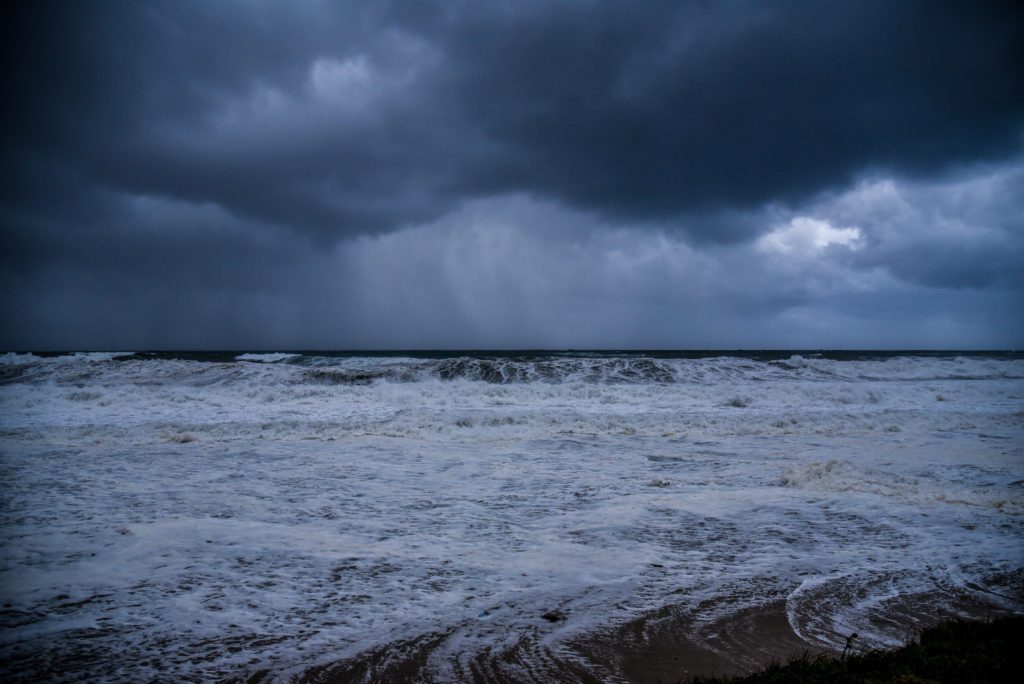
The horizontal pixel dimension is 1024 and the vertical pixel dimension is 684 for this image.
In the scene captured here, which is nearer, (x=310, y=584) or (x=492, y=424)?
(x=310, y=584)

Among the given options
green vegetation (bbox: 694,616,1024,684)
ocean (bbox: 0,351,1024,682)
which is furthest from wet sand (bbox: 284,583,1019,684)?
green vegetation (bbox: 694,616,1024,684)

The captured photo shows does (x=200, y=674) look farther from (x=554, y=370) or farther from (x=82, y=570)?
(x=554, y=370)

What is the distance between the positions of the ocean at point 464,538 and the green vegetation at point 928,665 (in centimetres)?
64

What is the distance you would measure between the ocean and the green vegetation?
0.64 meters

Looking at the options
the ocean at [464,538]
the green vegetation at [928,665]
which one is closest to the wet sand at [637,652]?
the ocean at [464,538]

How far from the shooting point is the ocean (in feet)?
11.6

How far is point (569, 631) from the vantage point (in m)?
3.63

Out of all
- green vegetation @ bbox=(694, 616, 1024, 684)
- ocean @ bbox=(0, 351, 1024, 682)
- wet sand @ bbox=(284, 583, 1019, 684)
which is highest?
green vegetation @ bbox=(694, 616, 1024, 684)

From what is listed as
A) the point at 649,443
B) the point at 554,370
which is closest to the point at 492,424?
the point at 649,443

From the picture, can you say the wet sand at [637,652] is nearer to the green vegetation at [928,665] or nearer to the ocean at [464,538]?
the ocean at [464,538]

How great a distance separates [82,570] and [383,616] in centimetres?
292

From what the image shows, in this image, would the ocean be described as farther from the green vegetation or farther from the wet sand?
the green vegetation

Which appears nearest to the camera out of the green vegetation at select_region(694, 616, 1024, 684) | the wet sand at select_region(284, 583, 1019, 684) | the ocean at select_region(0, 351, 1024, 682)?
the green vegetation at select_region(694, 616, 1024, 684)

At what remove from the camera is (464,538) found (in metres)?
5.62
